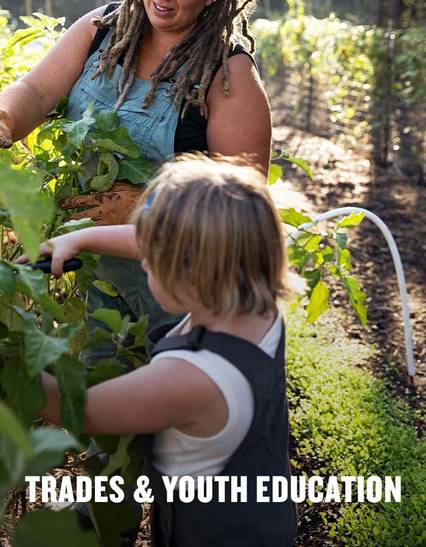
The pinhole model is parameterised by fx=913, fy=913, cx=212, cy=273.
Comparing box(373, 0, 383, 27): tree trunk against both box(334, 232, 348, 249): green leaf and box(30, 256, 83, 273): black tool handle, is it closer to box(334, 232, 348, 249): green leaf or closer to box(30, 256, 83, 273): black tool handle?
box(334, 232, 348, 249): green leaf

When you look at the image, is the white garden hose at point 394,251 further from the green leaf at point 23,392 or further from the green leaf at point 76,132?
the green leaf at point 23,392

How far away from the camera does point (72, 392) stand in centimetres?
146

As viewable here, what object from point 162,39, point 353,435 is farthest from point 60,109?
point 353,435

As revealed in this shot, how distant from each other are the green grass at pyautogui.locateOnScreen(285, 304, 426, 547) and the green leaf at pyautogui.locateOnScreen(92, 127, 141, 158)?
2.99 ft

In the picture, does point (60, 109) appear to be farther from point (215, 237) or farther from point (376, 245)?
point (376, 245)

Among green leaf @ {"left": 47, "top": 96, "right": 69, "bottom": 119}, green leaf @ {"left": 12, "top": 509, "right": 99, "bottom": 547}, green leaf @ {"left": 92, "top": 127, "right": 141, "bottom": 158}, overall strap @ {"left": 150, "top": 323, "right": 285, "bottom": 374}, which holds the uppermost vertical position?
green leaf @ {"left": 47, "top": 96, "right": 69, "bottom": 119}

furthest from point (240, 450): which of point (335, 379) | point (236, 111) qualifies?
point (335, 379)

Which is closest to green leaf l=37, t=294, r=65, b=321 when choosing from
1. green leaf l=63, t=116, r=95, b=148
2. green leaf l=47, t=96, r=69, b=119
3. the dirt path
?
green leaf l=63, t=116, r=95, b=148

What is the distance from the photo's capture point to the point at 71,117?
2.36 m

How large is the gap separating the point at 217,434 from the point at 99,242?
469mm

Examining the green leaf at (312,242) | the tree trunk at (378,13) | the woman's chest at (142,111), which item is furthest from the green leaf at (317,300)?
the tree trunk at (378,13)

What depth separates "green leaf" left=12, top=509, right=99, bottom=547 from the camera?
1216mm

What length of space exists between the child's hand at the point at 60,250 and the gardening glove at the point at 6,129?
1.68 feet

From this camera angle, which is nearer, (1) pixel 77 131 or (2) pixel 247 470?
(2) pixel 247 470
